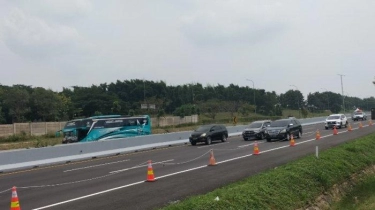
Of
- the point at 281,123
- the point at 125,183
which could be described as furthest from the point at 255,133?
the point at 125,183

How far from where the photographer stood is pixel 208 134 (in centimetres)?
3634

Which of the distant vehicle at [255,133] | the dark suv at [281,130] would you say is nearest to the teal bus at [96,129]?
the distant vehicle at [255,133]

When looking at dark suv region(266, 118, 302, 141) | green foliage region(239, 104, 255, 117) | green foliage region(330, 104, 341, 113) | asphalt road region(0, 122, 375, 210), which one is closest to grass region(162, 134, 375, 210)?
asphalt road region(0, 122, 375, 210)

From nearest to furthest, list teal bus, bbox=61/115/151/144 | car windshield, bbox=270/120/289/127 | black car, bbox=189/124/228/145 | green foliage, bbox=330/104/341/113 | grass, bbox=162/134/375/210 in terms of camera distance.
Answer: grass, bbox=162/134/375/210
black car, bbox=189/124/228/145
car windshield, bbox=270/120/289/127
teal bus, bbox=61/115/151/144
green foliage, bbox=330/104/341/113

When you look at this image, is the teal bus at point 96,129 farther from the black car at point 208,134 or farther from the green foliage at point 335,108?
the green foliage at point 335,108

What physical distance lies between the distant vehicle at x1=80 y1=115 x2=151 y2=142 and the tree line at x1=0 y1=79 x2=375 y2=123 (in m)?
27.4

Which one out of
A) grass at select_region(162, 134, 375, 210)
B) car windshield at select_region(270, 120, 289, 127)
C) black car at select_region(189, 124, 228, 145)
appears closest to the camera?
grass at select_region(162, 134, 375, 210)

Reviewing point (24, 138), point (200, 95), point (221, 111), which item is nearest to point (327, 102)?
point (200, 95)

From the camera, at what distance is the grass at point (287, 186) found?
36.2ft

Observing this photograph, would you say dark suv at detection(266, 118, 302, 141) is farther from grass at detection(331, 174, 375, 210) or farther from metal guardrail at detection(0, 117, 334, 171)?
grass at detection(331, 174, 375, 210)

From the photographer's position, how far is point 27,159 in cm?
2441

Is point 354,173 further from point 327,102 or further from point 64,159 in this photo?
point 327,102

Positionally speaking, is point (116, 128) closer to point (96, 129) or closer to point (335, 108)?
point (96, 129)

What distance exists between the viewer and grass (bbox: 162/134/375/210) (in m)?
11.0
